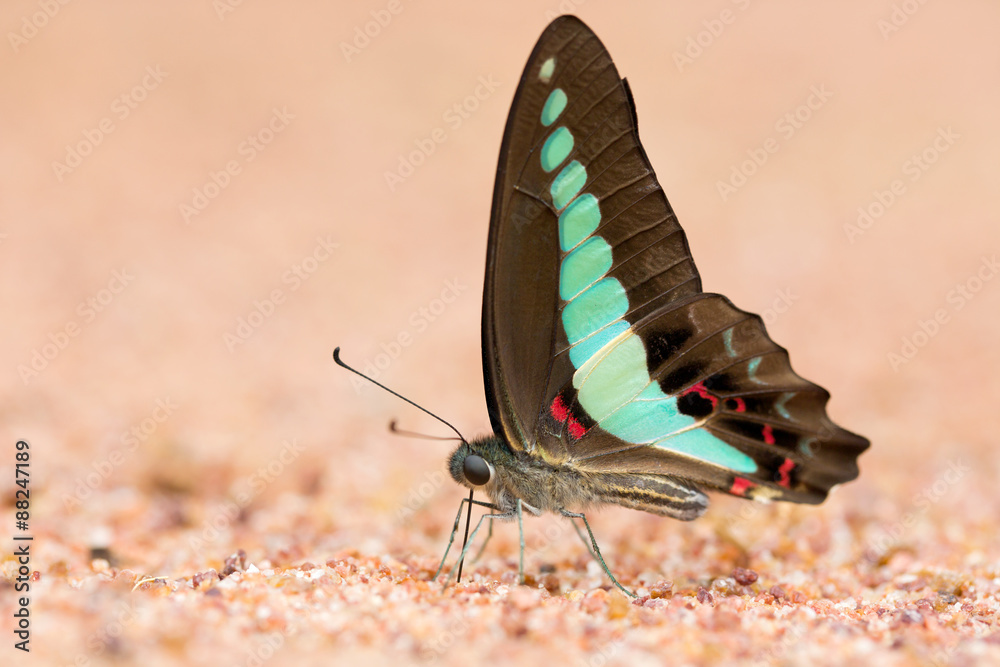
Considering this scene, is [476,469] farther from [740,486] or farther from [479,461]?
[740,486]

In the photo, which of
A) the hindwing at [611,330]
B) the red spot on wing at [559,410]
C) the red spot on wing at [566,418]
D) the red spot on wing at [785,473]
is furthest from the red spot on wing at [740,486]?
the red spot on wing at [559,410]

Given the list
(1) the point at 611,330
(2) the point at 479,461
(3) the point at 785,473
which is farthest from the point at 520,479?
(3) the point at 785,473

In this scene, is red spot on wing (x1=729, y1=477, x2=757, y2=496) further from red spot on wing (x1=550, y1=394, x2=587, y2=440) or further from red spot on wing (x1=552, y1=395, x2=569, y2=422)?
red spot on wing (x1=552, y1=395, x2=569, y2=422)

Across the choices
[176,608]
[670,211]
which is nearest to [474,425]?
[670,211]

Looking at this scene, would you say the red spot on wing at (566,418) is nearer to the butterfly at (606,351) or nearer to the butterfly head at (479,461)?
the butterfly at (606,351)

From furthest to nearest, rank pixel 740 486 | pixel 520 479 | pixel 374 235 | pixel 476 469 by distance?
pixel 374 235
pixel 740 486
pixel 520 479
pixel 476 469

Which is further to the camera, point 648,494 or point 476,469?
point 648,494

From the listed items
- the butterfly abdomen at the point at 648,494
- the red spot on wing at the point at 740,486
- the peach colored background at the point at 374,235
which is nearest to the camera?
the butterfly abdomen at the point at 648,494
